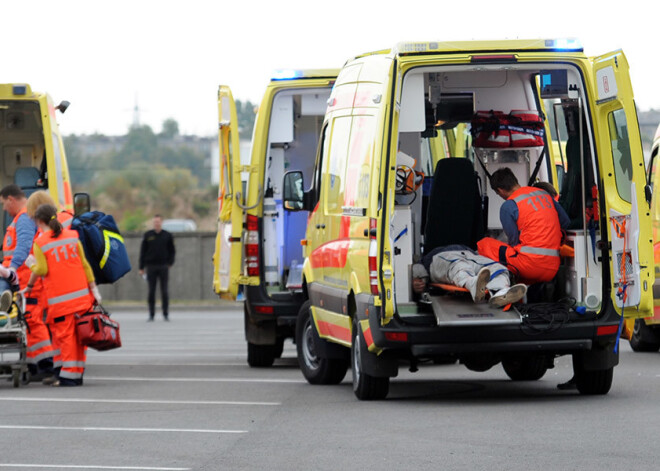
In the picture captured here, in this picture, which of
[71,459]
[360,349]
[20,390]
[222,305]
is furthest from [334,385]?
[222,305]

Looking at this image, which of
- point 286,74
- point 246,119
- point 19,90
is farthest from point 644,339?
point 246,119

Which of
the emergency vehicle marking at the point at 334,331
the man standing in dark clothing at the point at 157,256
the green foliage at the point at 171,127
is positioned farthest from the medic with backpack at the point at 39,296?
the green foliage at the point at 171,127

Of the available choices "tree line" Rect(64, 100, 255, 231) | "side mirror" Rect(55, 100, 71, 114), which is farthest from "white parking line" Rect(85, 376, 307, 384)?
"tree line" Rect(64, 100, 255, 231)

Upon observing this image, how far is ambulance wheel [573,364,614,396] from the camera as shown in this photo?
11.1 metres

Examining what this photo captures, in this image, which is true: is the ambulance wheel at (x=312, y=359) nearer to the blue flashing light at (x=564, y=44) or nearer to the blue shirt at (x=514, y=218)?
the blue shirt at (x=514, y=218)

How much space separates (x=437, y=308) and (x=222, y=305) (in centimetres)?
2229

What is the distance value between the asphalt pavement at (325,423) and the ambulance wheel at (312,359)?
0.16 m

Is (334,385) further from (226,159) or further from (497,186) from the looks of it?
(226,159)

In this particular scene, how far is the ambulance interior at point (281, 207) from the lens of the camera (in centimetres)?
1479

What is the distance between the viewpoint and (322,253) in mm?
12266

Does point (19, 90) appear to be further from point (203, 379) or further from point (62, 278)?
point (203, 379)

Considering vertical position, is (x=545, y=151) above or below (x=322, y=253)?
above

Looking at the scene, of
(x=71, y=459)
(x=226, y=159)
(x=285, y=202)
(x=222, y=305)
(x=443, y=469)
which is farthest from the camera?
(x=222, y=305)

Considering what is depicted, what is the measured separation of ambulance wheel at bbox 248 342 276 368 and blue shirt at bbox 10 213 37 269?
109 inches
